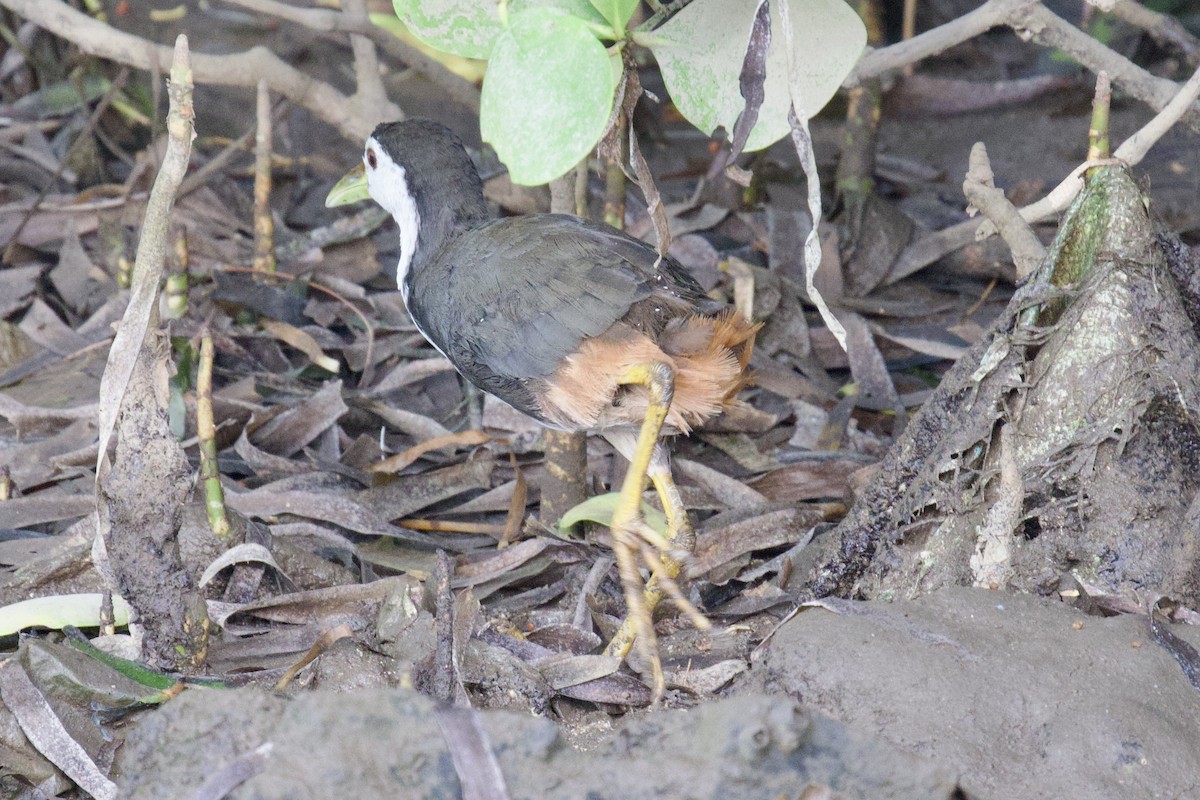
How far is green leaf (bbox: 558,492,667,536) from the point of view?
362 cm

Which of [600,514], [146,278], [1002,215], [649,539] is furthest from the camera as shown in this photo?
[600,514]

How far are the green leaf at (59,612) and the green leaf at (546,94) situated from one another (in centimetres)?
171

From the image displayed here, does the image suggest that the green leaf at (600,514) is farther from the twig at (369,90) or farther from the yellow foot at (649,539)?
the twig at (369,90)

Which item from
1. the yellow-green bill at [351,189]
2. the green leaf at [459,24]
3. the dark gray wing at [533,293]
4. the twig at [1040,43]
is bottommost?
the yellow-green bill at [351,189]

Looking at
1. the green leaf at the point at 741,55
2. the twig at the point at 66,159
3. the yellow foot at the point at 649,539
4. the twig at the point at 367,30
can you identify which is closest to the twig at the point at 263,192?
the twig at the point at 367,30

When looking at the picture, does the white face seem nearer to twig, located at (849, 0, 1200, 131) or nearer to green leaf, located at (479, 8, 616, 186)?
twig, located at (849, 0, 1200, 131)

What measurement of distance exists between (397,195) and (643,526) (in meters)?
1.48

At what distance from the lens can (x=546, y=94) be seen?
205 cm

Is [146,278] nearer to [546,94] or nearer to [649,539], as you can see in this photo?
[546,94]

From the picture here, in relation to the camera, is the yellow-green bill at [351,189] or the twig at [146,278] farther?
the yellow-green bill at [351,189]

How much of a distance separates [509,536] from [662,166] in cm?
312

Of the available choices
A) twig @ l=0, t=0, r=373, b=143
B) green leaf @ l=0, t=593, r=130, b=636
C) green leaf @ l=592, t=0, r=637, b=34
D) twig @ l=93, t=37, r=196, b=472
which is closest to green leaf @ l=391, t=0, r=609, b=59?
green leaf @ l=592, t=0, r=637, b=34

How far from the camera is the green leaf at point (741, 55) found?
227 centimetres

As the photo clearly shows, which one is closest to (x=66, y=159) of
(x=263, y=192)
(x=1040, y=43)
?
(x=263, y=192)
